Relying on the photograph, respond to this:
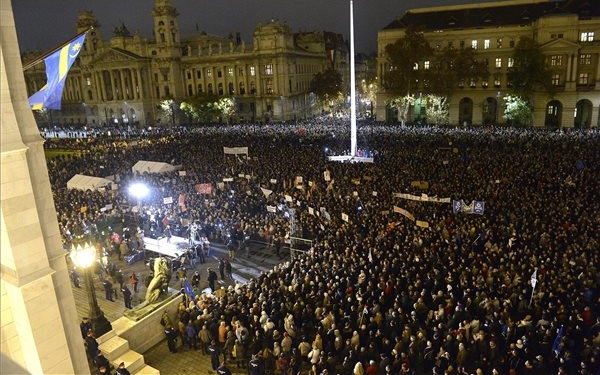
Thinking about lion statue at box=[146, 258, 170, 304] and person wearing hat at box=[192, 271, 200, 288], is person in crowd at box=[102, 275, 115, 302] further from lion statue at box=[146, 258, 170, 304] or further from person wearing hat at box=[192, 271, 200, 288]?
lion statue at box=[146, 258, 170, 304]

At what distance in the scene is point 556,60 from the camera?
5406 centimetres

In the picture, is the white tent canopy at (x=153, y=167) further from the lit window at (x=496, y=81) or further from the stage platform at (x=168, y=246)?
the lit window at (x=496, y=81)

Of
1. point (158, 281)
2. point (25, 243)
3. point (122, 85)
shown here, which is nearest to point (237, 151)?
point (158, 281)

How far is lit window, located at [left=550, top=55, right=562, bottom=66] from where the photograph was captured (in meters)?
53.8

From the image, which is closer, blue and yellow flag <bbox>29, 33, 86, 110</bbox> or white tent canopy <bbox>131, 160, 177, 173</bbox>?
blue and yellow flag <bbox>29, 33, 86, 110</bbox>

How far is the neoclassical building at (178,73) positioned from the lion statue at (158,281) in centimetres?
6411

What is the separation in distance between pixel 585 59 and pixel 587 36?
268 cm

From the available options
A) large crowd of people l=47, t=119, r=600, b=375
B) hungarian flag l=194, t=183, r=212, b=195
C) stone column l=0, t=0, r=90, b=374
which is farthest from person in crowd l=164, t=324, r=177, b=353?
hungarian flag l=194, t=183, r=212, b=195

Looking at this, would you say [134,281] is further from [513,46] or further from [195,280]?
[513,46]

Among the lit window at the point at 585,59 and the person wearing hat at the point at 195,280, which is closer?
the person wearing hat at the point at 195,280

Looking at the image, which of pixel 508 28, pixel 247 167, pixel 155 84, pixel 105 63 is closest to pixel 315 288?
pixel 247 167

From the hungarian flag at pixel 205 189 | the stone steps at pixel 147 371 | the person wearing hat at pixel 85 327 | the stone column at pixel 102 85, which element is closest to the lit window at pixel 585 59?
the hungarian flag at pixel 205 189

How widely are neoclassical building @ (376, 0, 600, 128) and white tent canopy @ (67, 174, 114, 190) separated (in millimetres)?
46082

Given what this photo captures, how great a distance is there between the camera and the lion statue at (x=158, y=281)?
44.2 feet
